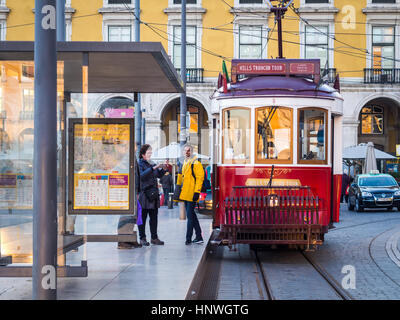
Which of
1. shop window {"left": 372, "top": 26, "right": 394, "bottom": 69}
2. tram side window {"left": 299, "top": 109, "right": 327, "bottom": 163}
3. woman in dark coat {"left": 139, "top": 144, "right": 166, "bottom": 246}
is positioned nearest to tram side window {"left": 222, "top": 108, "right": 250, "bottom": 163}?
tram side window {"left": 299, "top": 109, "right": 327, "bottom": 163}

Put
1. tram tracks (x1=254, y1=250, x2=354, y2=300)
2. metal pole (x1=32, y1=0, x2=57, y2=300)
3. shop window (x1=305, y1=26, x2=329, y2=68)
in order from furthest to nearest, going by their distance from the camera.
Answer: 1. shop window (x1=305, y1=26, x2=329, y2=68)
2. tram tracks (x1=254, y1=250, x2=354, y2=300)
3. metal pole (x1=32, y1=0, x2=57, y2=300)

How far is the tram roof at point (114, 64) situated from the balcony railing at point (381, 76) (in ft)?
90.0

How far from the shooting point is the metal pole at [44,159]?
5.37 metres

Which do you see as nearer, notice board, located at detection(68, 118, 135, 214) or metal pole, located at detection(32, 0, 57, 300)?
metal pole, located at detection(32, 0, 57, 300)

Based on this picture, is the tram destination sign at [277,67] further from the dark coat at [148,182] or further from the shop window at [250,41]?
the shop window at [250,41]

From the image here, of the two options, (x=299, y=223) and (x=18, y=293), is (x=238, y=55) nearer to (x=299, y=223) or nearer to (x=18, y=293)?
(x=299, y=223)

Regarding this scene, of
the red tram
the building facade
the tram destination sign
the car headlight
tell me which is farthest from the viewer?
the building facade

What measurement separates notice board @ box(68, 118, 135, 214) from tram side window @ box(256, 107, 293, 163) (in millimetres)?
2959

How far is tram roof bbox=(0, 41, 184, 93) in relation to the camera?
23.5 ft

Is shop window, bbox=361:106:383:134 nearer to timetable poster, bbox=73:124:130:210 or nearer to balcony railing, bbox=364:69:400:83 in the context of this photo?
balcony railing, bbox=364:69:400:83

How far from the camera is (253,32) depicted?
36.3m

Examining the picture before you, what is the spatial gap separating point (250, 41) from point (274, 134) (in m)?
25.8
